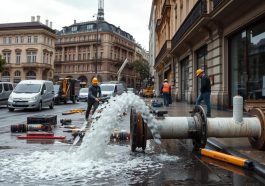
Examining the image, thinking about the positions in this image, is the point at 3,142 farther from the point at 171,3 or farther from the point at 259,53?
the point at 171,3

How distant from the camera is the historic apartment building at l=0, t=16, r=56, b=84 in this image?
3730 inches

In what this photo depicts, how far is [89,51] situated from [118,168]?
365 ft

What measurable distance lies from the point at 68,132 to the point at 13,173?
5.60 metres

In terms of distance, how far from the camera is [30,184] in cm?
503

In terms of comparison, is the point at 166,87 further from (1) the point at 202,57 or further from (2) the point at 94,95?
(2) the point at 94,95

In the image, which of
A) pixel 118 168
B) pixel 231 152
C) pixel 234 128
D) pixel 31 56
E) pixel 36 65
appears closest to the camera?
pixel 118 168

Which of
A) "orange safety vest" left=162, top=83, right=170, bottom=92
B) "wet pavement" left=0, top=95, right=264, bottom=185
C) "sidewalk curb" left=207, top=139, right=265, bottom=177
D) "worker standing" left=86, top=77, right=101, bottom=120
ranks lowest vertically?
"wet pavement" left=0, top=95, right=264, bottom=185

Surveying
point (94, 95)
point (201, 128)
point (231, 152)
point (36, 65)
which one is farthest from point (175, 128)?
point (36, 65)

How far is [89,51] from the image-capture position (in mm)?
115688

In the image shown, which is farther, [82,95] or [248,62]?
[82,95]

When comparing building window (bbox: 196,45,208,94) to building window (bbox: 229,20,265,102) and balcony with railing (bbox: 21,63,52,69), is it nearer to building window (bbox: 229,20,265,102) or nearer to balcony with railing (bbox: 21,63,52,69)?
building window (bbox: 229,20,265,102)

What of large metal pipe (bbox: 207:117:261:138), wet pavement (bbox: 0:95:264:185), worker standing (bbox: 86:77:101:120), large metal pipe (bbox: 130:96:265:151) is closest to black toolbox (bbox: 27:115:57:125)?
worker standing (bbox: 86:77:101:120)

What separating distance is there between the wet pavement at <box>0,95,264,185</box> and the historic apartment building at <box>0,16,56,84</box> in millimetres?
89536

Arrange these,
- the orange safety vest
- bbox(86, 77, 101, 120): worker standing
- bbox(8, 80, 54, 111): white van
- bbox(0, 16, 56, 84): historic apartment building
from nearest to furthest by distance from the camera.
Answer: bbox(86, 77, 101, 120): worker standing → bbox(8, 80, 54, 111): white van → the orange safety vest → bbox(0, 16, 56, 84): historic apartment building
